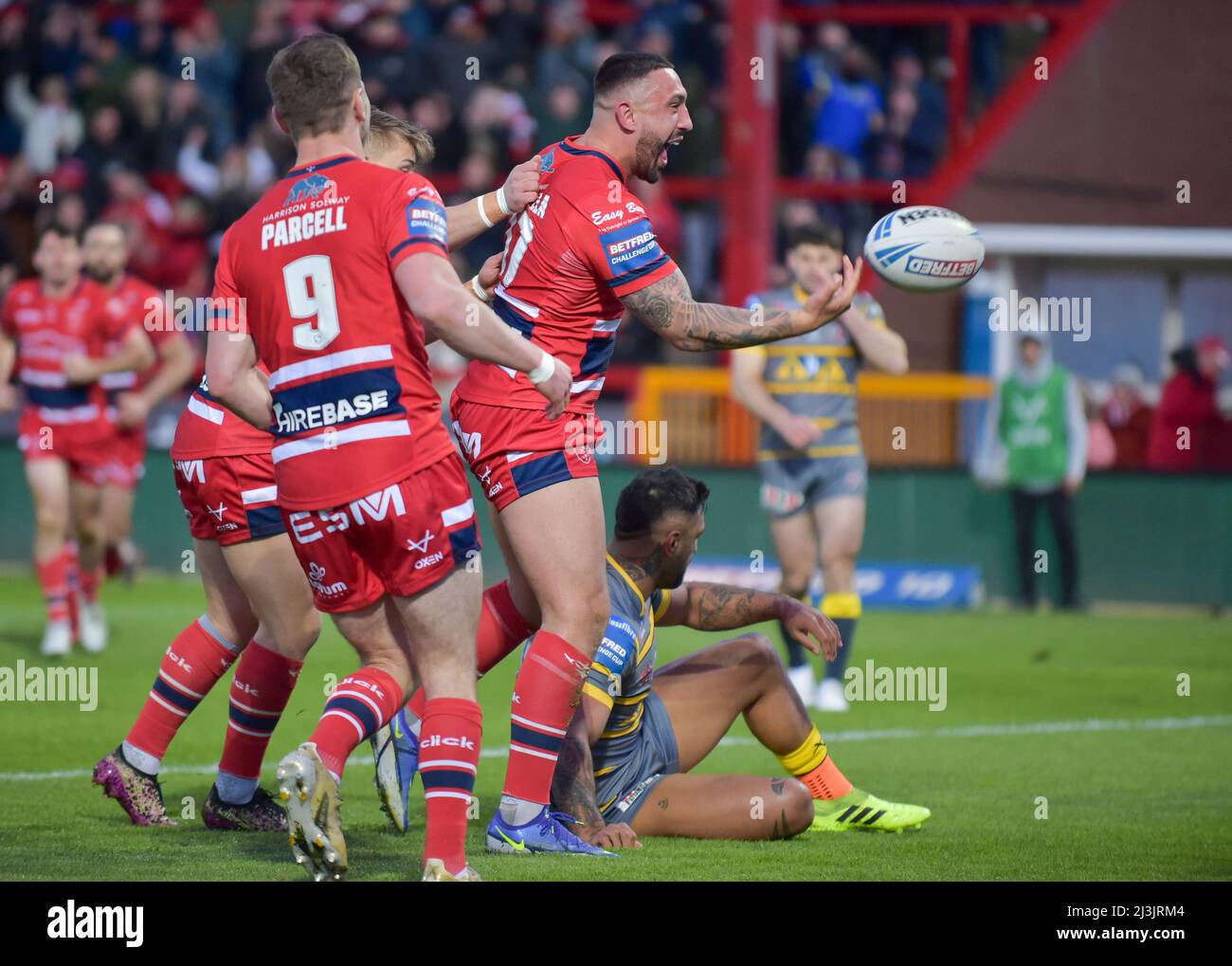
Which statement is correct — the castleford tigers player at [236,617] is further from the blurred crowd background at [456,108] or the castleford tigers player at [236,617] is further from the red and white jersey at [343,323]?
the blurred crowd background at [456,108]

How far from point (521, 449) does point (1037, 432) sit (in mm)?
11313

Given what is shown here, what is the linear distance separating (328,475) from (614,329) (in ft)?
5.01

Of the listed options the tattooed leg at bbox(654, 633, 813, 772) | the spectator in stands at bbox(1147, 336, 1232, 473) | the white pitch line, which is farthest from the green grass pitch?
the spectator in stands at bbox(1147, 336, 1232, 473)

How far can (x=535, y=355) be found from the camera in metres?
5.19

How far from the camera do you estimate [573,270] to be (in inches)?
244

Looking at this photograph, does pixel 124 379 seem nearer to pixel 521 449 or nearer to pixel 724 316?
pixel 521 449

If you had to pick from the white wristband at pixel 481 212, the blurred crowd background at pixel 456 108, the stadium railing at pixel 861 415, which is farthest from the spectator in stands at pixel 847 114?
the white wristband at pixel 481 212

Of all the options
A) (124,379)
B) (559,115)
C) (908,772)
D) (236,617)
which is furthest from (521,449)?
(559,115)

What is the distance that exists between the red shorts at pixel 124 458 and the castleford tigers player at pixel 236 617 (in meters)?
5.97

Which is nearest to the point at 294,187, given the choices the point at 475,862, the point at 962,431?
the point at 475,862

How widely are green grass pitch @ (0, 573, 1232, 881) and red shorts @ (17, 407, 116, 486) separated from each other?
121cm

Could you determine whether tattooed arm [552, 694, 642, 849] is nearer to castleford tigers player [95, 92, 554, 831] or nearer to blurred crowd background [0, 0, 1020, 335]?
castleford tigers player [95, 92, 554, 831]

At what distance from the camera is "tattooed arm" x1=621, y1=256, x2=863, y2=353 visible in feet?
19.4
